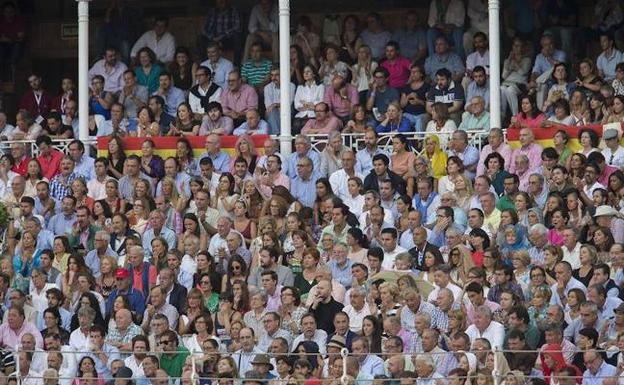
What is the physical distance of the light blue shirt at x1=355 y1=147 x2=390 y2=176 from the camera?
31.8 m

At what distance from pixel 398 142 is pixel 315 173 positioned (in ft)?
3.79

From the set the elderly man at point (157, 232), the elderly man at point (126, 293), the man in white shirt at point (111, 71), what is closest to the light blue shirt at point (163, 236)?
the elderly man at point (157, 232)

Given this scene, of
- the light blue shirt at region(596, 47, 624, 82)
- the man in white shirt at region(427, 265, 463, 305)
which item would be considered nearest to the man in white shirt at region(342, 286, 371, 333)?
the man in white shirt at region(427, 265, 463, 305)

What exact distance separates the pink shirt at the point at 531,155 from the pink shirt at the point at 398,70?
12.0 feet

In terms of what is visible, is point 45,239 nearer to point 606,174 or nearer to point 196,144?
point 196,144

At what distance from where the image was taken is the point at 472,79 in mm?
33750

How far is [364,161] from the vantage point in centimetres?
3191

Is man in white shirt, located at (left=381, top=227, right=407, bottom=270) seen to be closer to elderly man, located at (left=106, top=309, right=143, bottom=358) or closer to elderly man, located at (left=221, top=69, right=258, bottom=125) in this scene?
elderly man, located at (left=106, top=309, right=143, bottom=358)

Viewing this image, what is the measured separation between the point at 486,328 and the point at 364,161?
5.59m

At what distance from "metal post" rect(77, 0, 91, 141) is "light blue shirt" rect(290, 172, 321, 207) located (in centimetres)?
413

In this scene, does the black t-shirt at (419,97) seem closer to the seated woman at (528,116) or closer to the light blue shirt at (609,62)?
the seated woman at (528,116)

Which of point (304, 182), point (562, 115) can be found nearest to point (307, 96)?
point (304, 182)

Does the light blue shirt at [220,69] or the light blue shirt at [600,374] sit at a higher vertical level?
the light blue shirt at [220,69]

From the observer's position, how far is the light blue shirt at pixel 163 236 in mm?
30750
